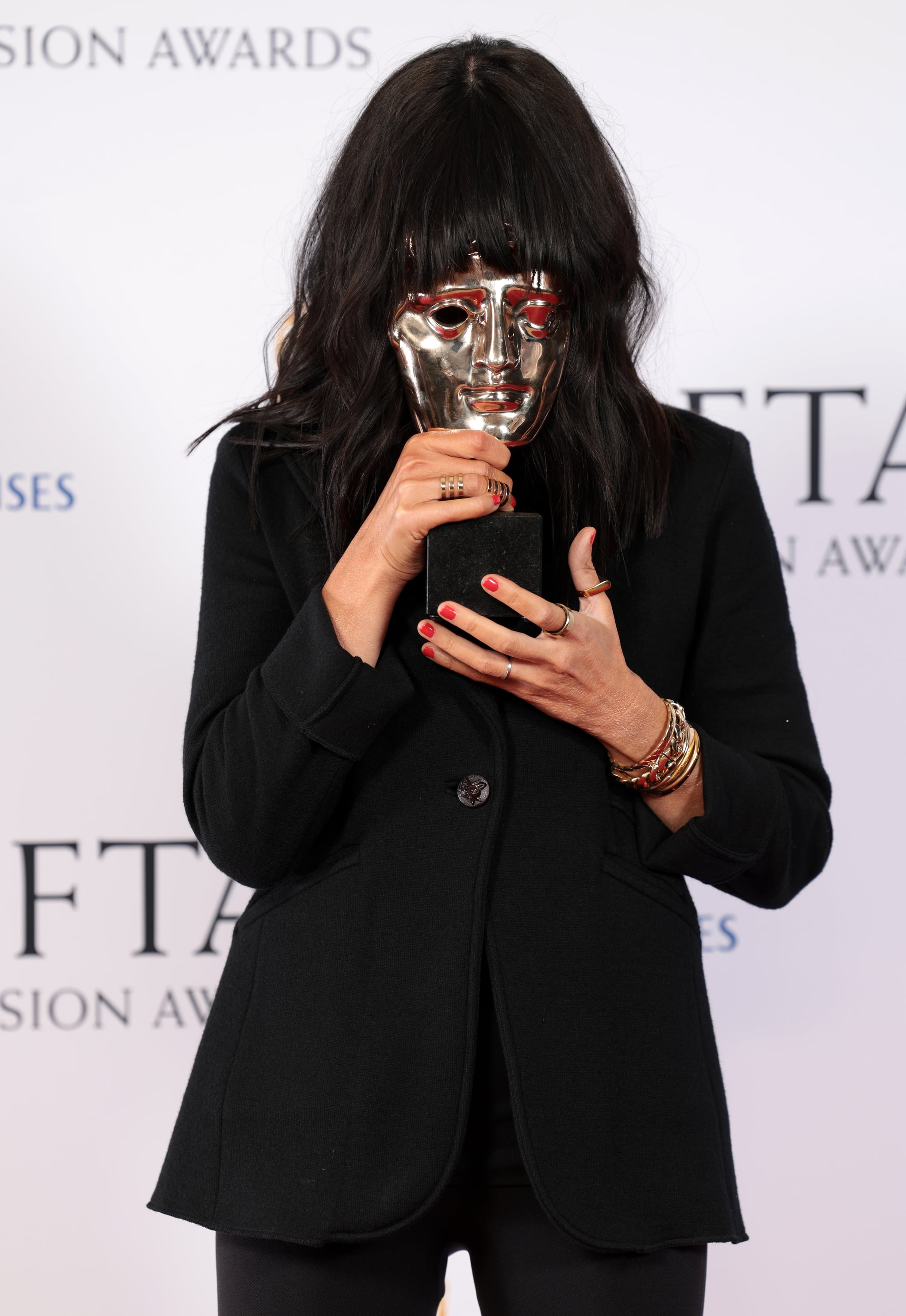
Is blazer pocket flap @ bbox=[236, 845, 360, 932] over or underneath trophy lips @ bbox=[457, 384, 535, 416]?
underneath

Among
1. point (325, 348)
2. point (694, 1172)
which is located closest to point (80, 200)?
point (325, 348)

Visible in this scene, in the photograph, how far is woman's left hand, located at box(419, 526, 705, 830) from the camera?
66cm

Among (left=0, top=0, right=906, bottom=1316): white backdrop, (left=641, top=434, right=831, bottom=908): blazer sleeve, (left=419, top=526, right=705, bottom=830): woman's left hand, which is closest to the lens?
(left=419, top=526, right=705, bottom=830): woman's left hand

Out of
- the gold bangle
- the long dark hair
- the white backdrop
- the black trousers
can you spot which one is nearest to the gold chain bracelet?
the gold bangle

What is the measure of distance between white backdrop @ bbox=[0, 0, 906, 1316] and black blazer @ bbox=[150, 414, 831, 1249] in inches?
26.9

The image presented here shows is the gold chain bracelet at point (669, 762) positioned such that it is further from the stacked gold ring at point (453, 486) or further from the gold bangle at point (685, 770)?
the stacked gold ring at point (453, 486)

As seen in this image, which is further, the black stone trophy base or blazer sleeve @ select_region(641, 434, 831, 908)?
Answer: blazer sleeve @ select_region(641, 434, 831, 908)

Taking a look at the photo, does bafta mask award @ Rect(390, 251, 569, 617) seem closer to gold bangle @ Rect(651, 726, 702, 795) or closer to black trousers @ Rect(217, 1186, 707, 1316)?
gold bangle @ Rect(651, 726, 702, 795)

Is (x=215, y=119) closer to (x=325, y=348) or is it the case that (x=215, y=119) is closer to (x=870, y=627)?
(x=325, y=348)

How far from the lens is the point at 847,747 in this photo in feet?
4.79

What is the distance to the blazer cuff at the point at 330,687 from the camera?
686 millimetres

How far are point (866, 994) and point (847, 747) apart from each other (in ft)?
0.92

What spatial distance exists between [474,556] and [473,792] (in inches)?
5.5

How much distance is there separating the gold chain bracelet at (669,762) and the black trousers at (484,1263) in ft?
0.76
